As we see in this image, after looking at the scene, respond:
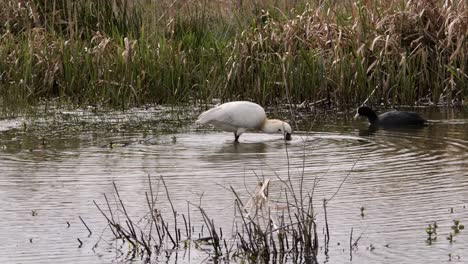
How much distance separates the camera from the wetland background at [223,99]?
683cm

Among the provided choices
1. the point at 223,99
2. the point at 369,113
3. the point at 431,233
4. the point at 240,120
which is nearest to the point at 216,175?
the point at 240,120

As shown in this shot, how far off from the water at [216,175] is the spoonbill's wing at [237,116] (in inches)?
7.8

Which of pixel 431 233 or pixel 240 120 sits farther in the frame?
pixel 240 120

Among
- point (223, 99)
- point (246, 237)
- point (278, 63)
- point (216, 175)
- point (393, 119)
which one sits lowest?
point (246, 237)

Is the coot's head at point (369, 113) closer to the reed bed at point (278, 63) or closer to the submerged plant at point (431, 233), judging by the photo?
the reed bed at point (278, 63)

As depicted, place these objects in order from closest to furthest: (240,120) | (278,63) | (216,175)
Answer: (216,175), (240,120), (278,63)

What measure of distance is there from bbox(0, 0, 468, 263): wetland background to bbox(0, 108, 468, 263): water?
0.02 metres

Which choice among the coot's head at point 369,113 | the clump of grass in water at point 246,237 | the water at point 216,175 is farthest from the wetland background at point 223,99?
the coot's head at point 369,113

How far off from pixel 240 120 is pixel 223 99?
2250mm

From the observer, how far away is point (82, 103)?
517 inches

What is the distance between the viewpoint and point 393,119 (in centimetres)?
1185

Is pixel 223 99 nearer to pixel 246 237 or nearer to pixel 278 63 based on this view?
pixel 278 63

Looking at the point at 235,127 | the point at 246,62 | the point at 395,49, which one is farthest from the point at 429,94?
the point at 235,127

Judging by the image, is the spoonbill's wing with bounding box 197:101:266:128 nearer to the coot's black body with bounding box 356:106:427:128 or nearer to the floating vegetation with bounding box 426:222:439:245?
the coot's black body with bounding box 356:106:427:128
